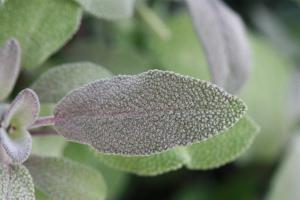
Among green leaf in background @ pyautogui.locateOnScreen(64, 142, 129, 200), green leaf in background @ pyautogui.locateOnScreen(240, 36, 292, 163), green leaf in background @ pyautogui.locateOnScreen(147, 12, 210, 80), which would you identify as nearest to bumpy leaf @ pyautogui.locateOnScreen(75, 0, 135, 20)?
green leaf in background @ pyautogui.locateOnScreen(64, 142, 129, 200)

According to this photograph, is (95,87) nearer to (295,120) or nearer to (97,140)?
(97,140)

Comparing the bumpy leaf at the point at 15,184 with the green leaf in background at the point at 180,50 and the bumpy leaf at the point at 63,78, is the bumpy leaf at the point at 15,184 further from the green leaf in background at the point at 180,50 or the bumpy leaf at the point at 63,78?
the green leaf in background at the point at 180,50

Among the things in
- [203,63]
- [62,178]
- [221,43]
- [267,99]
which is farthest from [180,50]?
[62,178]

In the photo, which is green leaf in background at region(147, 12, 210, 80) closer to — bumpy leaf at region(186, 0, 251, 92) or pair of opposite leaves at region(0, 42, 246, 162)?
bumpy leaf at region(186, 0, 251, 92)

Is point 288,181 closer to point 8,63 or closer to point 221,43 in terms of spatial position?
point 221,43

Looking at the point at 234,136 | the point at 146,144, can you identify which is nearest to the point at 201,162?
the point at 234,136

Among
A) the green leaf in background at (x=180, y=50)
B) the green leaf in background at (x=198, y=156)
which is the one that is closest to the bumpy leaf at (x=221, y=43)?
the green leaf in background at (x=198, y=156)
